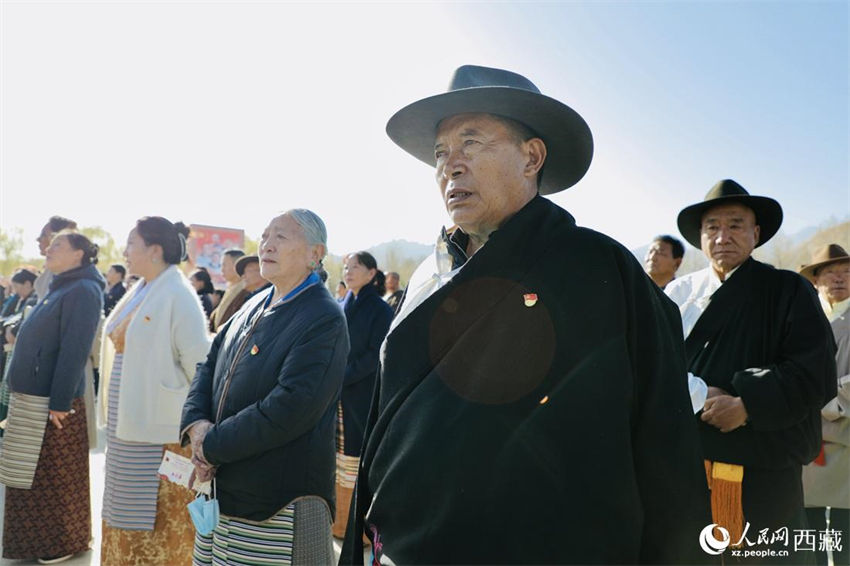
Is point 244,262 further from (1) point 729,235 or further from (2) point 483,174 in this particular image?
(2) point 483,174

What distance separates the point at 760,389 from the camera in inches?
107

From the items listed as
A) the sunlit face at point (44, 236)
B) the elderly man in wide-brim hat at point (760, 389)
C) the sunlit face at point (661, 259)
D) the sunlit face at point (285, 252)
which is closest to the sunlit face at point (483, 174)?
the sunlit face at point (285, 252)

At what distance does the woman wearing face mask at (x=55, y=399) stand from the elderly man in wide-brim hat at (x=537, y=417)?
Result: 3506mm

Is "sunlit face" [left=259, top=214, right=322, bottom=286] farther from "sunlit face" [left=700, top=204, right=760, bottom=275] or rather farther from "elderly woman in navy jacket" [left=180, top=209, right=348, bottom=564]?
"sunlit face" [left=700, top=204, right=760, bottom=275]

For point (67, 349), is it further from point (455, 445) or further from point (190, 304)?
point (455, 445)

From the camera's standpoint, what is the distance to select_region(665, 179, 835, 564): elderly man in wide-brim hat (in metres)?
2.77

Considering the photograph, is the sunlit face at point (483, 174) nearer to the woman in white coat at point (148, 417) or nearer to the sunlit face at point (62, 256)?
the woman in white coat at point (148, 417)

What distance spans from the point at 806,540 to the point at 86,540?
4782 millimetres

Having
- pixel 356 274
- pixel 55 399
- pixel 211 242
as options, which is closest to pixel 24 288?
pixel 55 399

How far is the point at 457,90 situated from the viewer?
171cm

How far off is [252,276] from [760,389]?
419 centimetres

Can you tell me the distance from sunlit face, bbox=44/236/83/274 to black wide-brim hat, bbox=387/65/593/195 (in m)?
3.50

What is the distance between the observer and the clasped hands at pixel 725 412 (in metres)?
2.77

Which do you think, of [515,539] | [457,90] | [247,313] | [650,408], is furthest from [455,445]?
[247,313]
